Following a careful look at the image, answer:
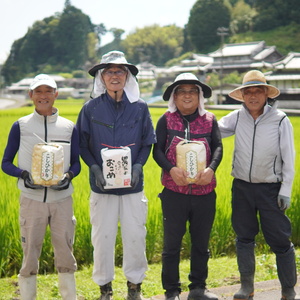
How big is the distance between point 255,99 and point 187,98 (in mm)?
418

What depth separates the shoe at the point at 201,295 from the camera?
A: 260cm

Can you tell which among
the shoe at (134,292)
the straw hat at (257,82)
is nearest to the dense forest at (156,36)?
the straw hat at (257,82)

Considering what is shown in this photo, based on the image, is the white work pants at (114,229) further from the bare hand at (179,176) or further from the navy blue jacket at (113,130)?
the bare hand at (179,176)

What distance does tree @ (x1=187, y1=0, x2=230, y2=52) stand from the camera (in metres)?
53.2

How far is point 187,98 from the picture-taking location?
2.60 meters

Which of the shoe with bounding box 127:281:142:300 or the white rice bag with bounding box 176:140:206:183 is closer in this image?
the white rice bag with bounding box 176:140:206:183

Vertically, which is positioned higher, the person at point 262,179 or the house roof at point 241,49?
the house roof at point 241,49

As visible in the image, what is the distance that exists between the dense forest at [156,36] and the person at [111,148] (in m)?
50.2

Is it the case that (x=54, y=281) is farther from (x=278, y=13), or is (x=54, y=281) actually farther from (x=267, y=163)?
(x=278, y=13)

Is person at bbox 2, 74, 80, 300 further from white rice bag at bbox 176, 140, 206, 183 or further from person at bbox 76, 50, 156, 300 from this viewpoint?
white rice bag at bbox 176, 140, 206, 183

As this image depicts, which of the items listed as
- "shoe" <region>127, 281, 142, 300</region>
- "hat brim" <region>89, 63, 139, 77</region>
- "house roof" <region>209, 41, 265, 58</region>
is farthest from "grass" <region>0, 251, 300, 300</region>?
Result: "house roof" <region>209, 41, 265, 58</region>

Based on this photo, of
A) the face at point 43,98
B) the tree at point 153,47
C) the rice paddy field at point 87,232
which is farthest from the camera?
the tree at point 153,47

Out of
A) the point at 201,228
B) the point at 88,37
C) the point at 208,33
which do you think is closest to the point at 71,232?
the point at 201,228

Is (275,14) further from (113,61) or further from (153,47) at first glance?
(113,61)
